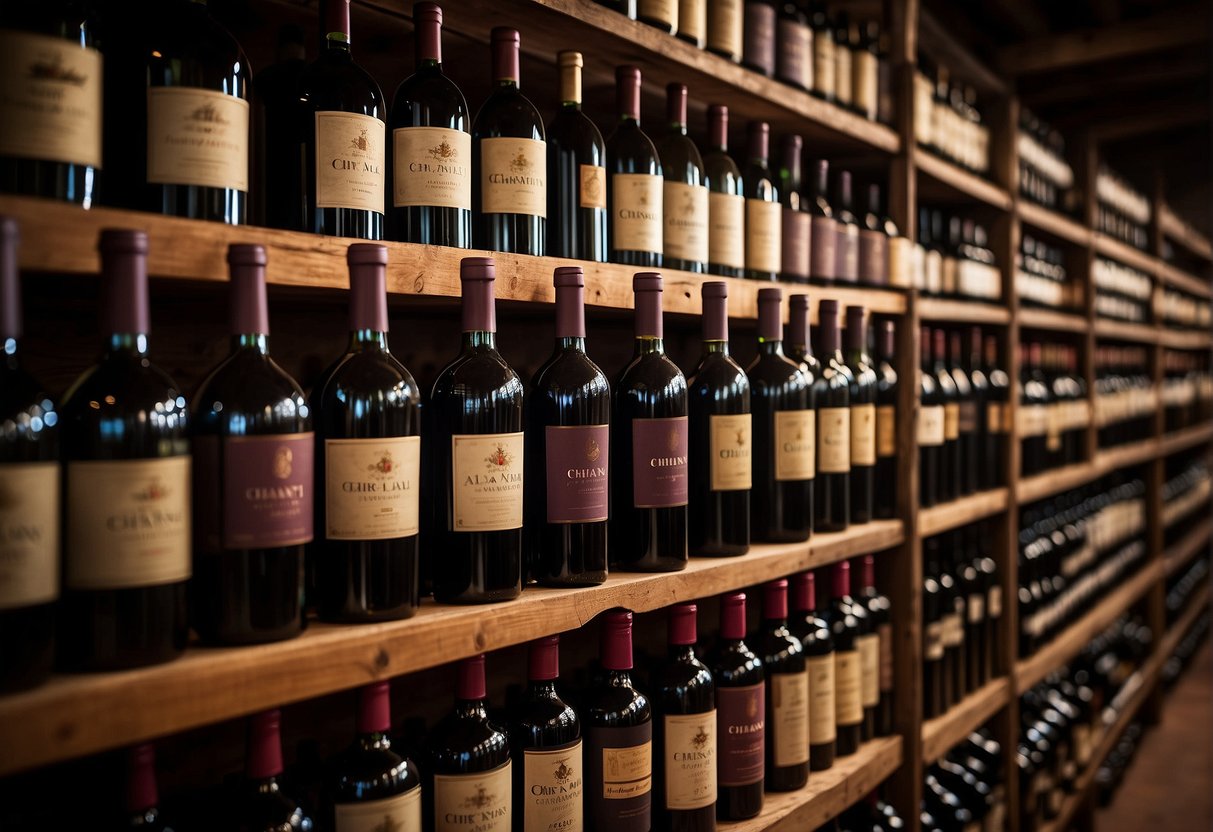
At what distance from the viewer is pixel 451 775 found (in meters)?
1.12

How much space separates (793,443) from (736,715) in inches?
18.9

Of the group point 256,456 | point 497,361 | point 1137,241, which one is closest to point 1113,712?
point 1137,241

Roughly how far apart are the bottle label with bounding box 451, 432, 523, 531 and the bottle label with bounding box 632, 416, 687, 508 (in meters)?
0.28

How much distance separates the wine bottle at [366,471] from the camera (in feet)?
3.28

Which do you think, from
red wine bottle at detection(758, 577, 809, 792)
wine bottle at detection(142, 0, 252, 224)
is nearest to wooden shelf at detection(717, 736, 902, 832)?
red wine bottle at detection(758, 577, 809, 792)

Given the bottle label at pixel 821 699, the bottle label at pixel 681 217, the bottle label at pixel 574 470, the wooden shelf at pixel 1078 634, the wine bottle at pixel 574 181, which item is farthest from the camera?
the wooden shelf at pixel 1078 634

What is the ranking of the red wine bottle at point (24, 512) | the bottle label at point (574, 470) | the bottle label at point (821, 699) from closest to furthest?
the red wine bottle at point (24, 512), the bottle label at point (574, 470), the bottle label at point (821, 699)

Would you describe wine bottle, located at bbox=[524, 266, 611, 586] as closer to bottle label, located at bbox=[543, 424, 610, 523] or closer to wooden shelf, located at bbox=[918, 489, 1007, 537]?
bottle label, located at bbox=[543, 424, 610, 523]

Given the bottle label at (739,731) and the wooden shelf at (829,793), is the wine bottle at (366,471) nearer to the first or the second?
the bottle label at (739,731)

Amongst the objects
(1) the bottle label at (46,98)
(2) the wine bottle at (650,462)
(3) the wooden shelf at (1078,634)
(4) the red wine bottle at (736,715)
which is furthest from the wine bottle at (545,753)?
(3) the wooden shelf at (1078,634)

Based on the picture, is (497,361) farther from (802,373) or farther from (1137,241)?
(1137,241)

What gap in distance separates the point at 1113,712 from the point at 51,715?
403 centimetres

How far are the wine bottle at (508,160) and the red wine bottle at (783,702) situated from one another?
809 millimetres

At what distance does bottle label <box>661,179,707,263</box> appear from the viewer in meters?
1.48
